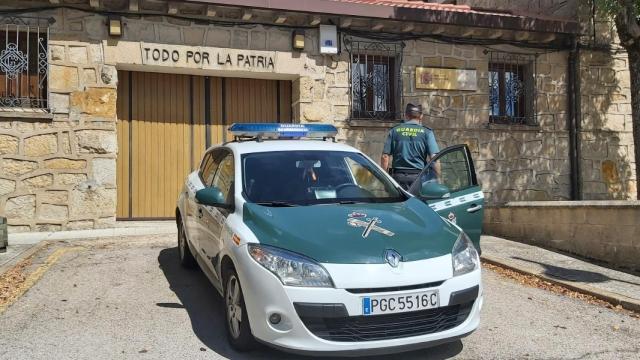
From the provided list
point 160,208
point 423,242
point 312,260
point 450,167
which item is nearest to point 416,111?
point 450,167

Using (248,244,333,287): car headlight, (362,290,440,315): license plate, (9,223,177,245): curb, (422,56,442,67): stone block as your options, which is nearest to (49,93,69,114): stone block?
(9,223,177,245): curb

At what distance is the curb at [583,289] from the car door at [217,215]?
145 inches

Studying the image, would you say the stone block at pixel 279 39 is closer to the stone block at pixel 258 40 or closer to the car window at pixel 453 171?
the stone block at pixel 258 40

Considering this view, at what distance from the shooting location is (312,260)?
3.24 meters

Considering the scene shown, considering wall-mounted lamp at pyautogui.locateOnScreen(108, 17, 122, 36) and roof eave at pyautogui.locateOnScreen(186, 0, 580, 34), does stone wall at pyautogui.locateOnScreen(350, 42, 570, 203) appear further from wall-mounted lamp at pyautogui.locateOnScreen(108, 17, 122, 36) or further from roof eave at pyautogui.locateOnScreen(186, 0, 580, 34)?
wall-mounted lamp at pyautogui.locateOnScreen(108, 17, 122, 36)

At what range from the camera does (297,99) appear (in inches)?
375

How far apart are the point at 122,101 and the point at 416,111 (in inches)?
210

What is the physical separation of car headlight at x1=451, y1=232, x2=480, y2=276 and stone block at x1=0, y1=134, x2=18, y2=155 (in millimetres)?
7055

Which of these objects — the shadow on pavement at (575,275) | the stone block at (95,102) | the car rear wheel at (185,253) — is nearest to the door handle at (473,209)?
the shadow on pavement at (575,275)

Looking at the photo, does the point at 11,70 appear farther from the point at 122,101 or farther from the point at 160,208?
the point at 160,208

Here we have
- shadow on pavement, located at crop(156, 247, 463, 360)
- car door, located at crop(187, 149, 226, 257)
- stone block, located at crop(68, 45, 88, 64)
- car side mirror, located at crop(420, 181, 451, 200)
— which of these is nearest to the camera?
shadow on pavement, located at crop(156, 247, 463, 360)

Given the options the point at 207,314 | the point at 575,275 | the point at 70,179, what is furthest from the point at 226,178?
the point at 70,179

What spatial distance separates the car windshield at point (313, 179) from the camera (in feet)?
13.6

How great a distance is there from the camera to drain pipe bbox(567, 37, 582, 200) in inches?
418
